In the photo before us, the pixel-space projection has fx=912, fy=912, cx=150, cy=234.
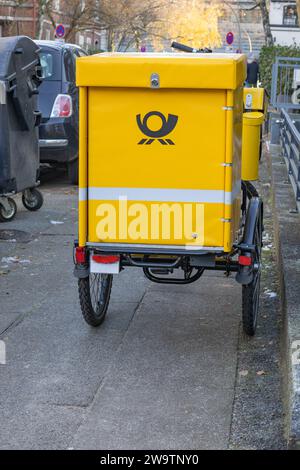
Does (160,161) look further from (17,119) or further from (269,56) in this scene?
(269,56)

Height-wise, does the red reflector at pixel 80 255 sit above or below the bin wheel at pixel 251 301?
above

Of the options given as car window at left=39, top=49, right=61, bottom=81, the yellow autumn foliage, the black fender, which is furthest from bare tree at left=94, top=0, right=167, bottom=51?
the black fender

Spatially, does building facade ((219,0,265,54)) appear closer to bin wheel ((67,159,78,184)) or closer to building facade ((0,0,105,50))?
building facade ((0,0,105,50))

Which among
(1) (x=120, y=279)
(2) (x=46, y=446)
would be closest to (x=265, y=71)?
(1) (x=120, y=279)

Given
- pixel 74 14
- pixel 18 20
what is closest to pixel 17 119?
pixel 74 14

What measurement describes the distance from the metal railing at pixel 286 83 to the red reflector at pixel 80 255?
13360 mm

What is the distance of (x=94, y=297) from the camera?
6520 millimetres

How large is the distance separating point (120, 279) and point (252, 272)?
225cm

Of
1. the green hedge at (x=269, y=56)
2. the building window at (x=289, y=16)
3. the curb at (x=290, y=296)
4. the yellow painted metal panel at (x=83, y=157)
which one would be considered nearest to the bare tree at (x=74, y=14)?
the green hedge at (x=269, y=56)

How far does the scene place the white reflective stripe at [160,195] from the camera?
563cm

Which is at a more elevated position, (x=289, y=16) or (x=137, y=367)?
(x=137, y=367)

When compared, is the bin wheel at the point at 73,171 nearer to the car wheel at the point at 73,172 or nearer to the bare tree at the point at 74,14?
the car wheel at the point at 73,172

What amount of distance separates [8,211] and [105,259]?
4793 mm

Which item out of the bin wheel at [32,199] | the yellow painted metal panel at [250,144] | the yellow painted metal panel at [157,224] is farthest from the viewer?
the bin wheel at [32,199]
